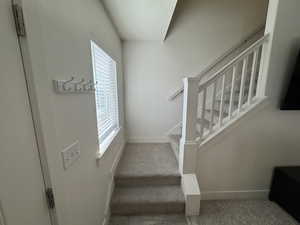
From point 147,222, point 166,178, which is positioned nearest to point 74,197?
point 147,222

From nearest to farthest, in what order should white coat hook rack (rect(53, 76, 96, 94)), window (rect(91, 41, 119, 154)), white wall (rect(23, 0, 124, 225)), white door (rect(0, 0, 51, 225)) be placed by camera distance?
white door (rect(0, 0, 51, 225)) → white wall (rect(23, 0, 124, 225)) → white coat hook rack (rect(53, 76, 96, 94)) → window (rect(91, 41, 119, 154))

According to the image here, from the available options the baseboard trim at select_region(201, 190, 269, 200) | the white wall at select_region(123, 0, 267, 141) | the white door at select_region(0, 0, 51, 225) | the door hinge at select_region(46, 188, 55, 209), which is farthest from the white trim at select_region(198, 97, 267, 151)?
the white door at select_region(0, 0, 51, 225)

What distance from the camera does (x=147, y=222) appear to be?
1.61 meters

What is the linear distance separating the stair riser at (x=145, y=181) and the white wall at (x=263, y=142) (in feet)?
1.13

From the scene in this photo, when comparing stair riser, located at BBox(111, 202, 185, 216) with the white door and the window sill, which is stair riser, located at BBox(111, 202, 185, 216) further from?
the white door

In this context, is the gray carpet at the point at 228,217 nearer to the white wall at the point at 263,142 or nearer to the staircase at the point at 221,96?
the white wall at the point at 263,142

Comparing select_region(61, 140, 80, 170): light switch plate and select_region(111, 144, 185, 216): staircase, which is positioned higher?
select_region(61, 140, 80, 170): light switch plate

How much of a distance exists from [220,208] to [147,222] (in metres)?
0.92

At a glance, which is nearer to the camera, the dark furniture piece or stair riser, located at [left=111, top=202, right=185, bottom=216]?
the dark furniture piece

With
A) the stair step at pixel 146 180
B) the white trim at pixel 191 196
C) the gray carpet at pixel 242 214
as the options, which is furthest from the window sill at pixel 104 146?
the gray carpet at pixel 242 214

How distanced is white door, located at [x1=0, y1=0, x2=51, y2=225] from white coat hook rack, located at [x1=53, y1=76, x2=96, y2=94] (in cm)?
22

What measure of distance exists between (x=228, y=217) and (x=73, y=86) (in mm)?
2079

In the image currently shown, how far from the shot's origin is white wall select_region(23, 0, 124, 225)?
0.66 meters

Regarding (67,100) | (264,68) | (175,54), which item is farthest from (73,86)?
(175,54)
